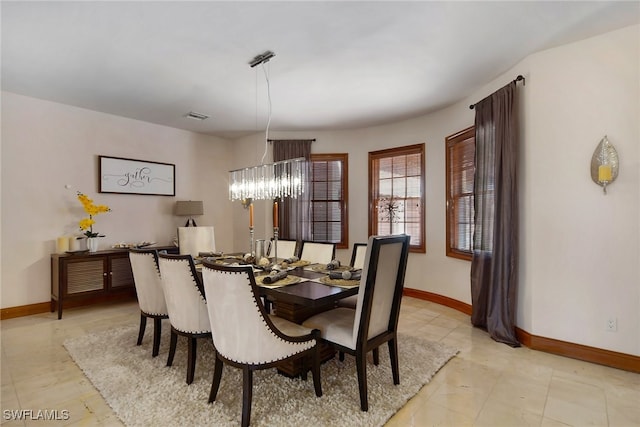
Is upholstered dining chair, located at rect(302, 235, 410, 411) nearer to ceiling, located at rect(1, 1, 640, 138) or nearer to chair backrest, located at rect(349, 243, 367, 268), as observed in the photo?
chair backrest, located at rect(349, 243, 367, 268)

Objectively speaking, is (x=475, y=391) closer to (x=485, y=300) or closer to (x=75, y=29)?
(x=485, y=300)

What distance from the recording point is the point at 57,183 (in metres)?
4.25

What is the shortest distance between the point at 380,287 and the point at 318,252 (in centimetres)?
156

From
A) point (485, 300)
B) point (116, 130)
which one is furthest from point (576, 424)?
point (116, 130)

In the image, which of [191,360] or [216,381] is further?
[191,360]

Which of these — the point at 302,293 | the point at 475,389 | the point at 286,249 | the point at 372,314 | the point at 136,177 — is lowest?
the point at 475,389

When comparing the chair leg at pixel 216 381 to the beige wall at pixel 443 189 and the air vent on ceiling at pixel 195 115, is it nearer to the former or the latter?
the beige wall at pixel 443 189

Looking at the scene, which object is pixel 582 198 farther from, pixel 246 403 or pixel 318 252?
pixel 246 403

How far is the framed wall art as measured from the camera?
4.66 m

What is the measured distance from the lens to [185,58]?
3.00m

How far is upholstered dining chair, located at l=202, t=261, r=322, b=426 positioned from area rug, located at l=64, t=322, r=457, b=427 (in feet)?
1.11

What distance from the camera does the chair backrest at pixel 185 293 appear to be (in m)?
2.35

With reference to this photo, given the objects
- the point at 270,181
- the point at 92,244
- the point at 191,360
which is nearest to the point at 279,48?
the point at 270,181

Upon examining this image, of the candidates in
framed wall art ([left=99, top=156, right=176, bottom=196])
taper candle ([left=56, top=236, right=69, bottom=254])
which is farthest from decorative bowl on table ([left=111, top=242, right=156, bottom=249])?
framed wall art ([left=99, top=156, right=176, bottom=196])
